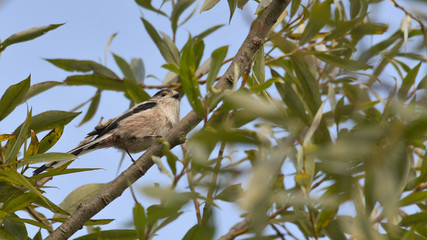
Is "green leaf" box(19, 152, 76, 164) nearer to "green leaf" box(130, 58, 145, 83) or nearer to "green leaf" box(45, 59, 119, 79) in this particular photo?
"green leaf" box(45, 59, 119, 79)

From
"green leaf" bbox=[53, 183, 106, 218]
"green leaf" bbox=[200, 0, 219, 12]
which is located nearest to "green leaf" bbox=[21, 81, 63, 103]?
"green leaf" bbox=[53, 183, 106, 218]

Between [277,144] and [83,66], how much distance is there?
1.99 meters

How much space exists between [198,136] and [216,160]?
45cm

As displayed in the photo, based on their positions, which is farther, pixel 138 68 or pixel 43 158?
pixel 138 68

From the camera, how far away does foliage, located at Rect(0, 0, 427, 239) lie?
84 centimetres

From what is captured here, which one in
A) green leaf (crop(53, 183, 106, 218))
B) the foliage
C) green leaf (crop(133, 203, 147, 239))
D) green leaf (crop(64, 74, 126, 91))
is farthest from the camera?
green leaf (crop(64, 74, 126, 91))

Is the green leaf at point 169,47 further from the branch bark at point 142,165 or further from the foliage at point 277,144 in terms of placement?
the branch bark at point 142,165

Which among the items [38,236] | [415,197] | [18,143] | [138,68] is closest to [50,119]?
[18,143]

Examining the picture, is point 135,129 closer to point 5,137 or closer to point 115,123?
point 115,123

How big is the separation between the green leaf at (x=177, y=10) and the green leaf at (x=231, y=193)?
1631 mm

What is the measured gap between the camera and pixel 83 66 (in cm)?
293

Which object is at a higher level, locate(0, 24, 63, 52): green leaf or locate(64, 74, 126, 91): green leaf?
locate(0, 24, 63, 52): green leaf

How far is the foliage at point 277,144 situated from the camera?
844 mm

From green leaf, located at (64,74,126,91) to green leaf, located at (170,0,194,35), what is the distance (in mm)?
505
